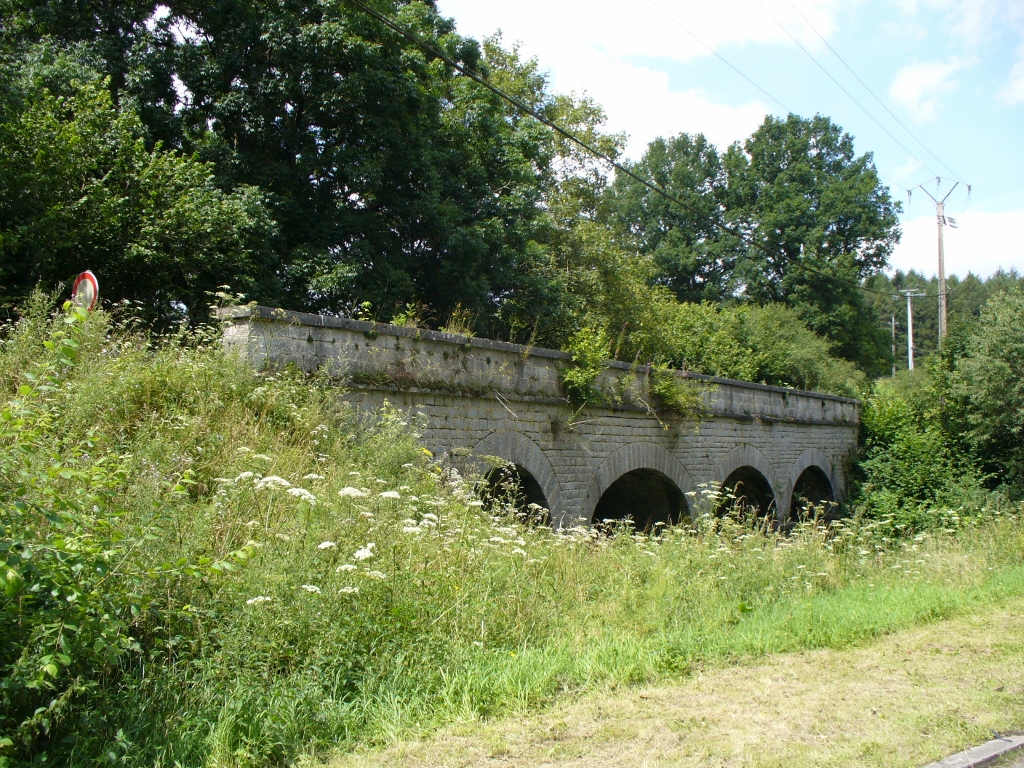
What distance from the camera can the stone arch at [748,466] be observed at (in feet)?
44.3

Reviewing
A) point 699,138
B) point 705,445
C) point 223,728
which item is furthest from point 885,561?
point 699,138

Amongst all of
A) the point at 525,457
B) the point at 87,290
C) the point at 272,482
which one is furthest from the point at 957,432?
the point at 87,290

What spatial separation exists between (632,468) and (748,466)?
14.3 ft

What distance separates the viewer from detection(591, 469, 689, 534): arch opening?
40.7ft

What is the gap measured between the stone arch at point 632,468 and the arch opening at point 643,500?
170mm

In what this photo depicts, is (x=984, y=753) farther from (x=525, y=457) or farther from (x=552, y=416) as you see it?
(x=552, y=416)

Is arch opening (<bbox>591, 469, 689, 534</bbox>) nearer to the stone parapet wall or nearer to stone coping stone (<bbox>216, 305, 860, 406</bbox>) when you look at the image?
the stone parapet wall

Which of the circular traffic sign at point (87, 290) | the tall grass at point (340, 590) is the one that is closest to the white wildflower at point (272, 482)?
the tall grass at point (340, 590)

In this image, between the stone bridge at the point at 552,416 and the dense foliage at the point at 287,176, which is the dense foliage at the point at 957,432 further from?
the dense foliage at the point at 287,176

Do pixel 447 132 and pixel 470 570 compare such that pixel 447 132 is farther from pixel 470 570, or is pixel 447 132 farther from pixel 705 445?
pixel 470 570

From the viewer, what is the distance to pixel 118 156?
1013 cm

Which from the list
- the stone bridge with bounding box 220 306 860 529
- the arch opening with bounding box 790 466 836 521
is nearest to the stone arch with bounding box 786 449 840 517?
the arch opening with bounding box 790 466 836 521

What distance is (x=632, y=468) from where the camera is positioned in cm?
1117

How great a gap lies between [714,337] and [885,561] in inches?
511
